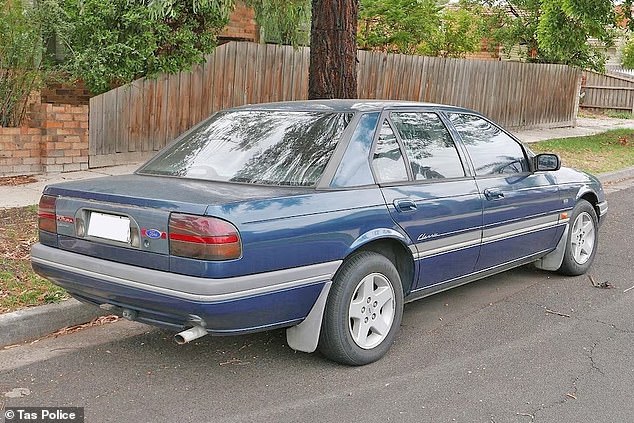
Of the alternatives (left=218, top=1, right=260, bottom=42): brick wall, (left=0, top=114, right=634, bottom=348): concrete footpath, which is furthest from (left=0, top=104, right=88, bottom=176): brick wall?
(left=218, top=1, right=260, bottom=42): brick wall

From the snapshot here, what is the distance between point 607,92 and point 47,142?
2521 centimetres

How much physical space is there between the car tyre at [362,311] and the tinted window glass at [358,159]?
0.44 meters

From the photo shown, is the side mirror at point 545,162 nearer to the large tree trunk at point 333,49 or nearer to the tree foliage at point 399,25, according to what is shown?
the large tree trunk at point 333,49

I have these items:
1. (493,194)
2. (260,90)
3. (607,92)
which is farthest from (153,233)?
(607,92)

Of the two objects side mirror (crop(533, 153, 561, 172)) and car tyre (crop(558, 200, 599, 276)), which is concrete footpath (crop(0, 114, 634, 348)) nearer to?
side mirror (crop(533, 153, 561, 172))

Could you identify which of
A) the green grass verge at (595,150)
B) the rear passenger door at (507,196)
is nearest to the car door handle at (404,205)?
the rear passenger door at (507,196)

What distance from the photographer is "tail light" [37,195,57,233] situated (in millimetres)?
4367

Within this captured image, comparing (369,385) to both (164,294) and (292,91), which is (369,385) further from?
(292,91)

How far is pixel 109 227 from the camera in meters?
4.05

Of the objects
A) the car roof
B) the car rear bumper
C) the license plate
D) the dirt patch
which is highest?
the car roof

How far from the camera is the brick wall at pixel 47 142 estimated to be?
9.34 meters

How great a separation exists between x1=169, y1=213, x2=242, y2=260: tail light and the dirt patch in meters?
6.00

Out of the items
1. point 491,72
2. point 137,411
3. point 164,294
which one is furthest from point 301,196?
point 491,72

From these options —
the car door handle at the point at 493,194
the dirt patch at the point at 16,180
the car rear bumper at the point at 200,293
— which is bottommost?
the dirt patch at the point at 16,180
